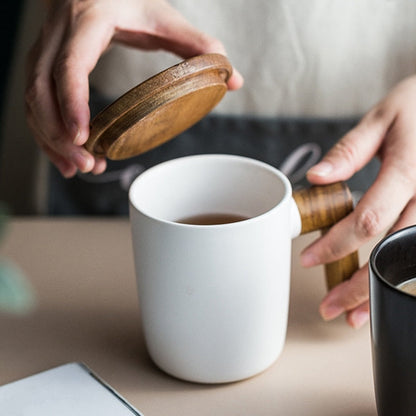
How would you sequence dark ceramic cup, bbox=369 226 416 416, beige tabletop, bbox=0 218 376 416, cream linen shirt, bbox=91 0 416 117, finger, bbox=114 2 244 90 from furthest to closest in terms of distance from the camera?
cream linen shirt, bbox=91 0 416 117, finger, bbox=114 2 244 90, beige tabletop, bbox=0 218 376 416, dark ceramic cup, bbox=369 226 416 416

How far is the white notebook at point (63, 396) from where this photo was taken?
1.65 feet

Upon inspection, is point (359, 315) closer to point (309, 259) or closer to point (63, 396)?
point (309, 259)

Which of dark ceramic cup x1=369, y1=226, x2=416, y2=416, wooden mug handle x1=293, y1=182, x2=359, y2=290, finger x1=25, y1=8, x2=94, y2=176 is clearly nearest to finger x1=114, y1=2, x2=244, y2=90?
finger x1=25, y1=8, x2=94, y2=176

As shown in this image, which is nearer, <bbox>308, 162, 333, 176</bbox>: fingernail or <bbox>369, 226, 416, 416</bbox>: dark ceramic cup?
<bbox>369, 226, 416, 416</bbox>: dark ceramic cup

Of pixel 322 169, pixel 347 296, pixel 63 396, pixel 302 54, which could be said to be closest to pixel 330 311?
pixel 347 296

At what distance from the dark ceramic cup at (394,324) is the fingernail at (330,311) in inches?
5.4

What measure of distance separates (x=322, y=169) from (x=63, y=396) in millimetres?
283

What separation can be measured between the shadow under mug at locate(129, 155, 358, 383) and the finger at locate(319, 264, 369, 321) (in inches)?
0.8

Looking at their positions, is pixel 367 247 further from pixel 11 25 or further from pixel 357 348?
pixel 11 25

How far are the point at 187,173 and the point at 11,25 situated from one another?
4.51 ft

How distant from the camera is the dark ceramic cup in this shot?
0.41 m

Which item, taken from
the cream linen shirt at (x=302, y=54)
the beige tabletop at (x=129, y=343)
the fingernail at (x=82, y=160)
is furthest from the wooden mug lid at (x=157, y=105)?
the cream linen shirt at (x=302, y=54)

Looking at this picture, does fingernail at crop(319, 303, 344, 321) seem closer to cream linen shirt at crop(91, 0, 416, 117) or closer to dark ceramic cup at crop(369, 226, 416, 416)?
dark ceramic cup at crop(369, 226, 416, 416)

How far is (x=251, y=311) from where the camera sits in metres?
0.52
